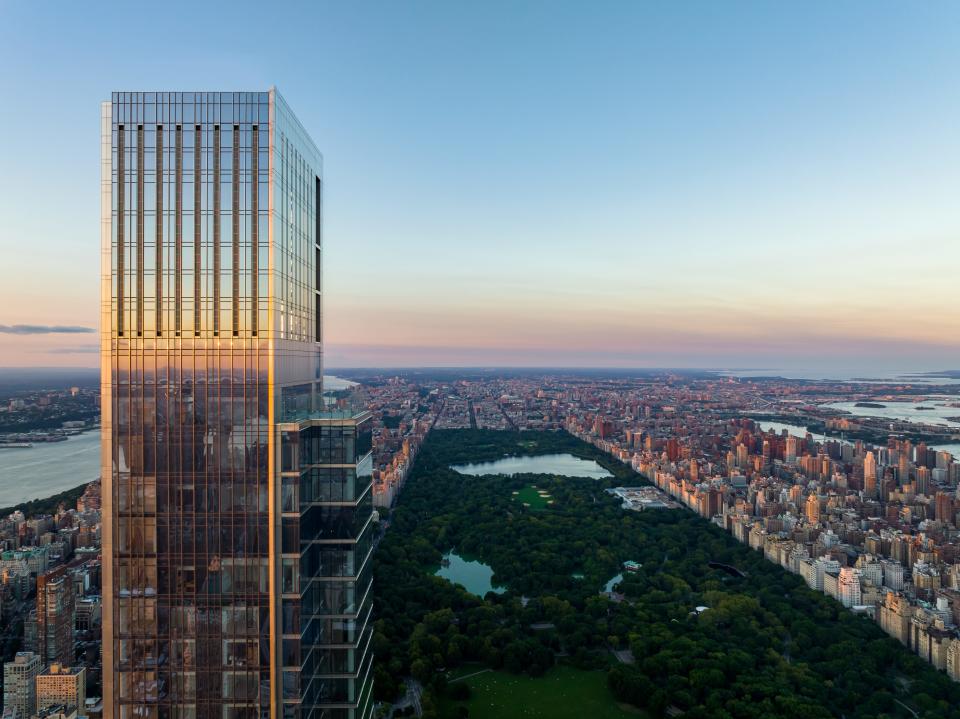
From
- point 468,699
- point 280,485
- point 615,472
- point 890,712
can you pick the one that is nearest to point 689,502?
point 615,472

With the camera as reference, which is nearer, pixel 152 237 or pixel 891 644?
pixel 152 237

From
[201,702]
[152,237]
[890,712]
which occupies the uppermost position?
[152,237]

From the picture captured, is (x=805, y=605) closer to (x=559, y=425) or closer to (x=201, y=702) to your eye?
(x=201, y=702)

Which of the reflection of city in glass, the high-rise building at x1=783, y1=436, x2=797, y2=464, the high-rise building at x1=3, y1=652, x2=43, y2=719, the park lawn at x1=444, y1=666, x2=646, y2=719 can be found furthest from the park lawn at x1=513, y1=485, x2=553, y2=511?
the reflection of city in glass

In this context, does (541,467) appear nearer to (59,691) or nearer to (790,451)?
(790,451)

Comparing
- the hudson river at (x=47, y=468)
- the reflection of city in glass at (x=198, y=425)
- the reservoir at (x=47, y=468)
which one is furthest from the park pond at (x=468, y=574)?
the reservoir at (x=47, y=468)

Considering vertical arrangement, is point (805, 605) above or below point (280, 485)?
below

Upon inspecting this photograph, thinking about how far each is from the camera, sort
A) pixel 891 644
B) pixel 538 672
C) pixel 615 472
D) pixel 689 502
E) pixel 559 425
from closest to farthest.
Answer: pixel 538 672 < pixel 891 644 < pixel 689 502 < pixel 615 472 < pixel 559 425

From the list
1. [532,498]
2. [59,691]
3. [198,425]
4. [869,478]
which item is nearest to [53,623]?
[59,691]
